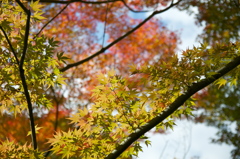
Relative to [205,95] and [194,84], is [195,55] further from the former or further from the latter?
[205,95]

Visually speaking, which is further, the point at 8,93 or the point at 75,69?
the point at 75,69

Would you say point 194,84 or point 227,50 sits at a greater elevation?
point 227,50

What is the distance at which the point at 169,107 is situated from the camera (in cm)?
294

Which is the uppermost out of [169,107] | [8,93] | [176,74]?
[8,93]

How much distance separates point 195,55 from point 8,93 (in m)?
2.12

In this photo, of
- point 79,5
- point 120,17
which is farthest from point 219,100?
point 79,5

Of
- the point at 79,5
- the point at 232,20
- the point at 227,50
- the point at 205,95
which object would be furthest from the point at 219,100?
the point at 227,50

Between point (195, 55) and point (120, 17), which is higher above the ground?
point (120, 17)

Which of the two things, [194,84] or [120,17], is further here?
[120,17]

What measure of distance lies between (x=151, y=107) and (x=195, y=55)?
2.37ft

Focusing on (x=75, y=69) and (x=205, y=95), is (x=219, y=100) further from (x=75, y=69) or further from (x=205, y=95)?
(x=75, y=69)

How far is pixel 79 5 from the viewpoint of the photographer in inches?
442

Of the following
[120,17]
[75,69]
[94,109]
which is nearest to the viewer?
[94,109]

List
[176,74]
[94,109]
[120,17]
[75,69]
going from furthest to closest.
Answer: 1. [120,17]
2. [75,69]
3. [94,109]
4. [176,74]
